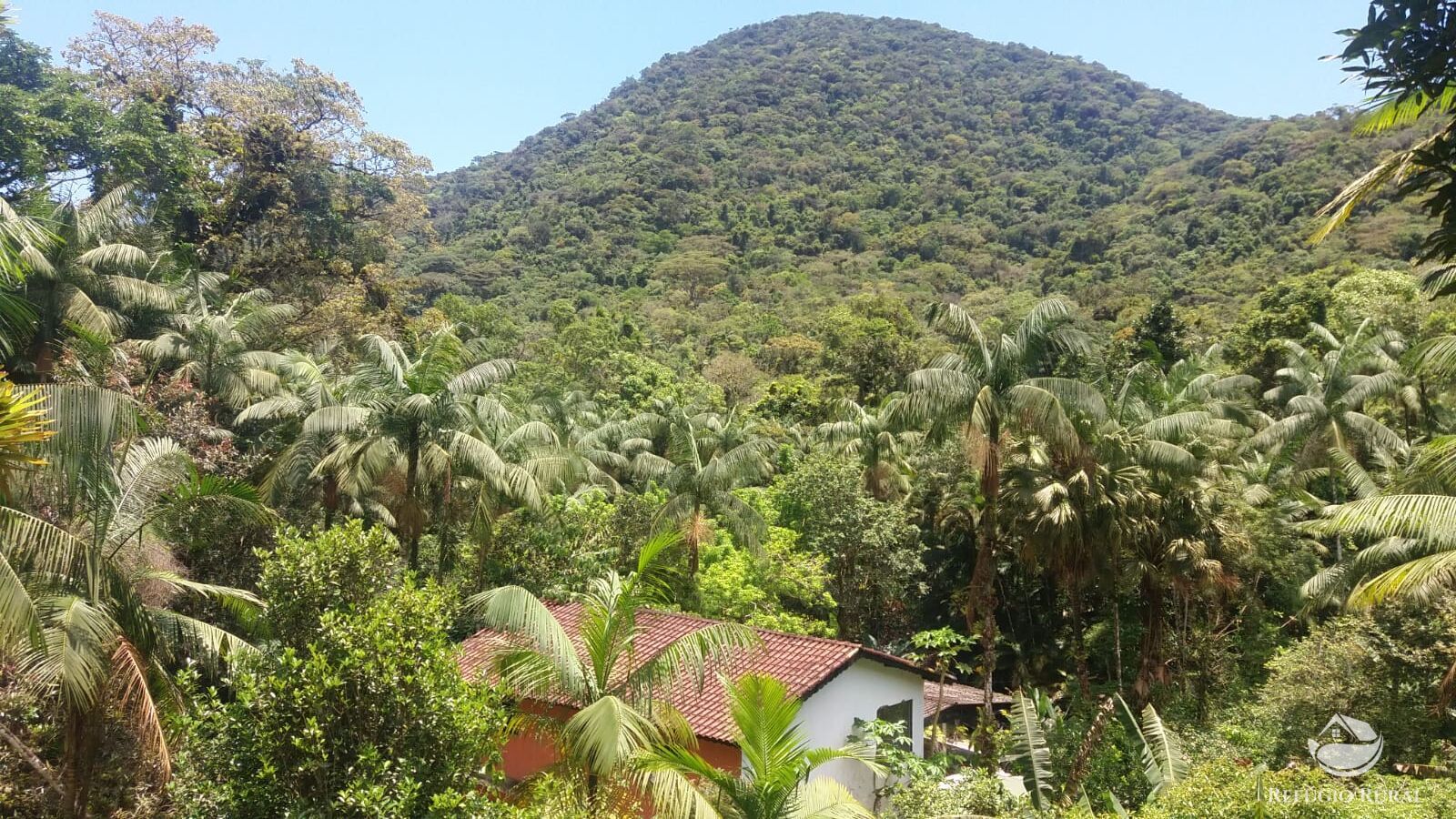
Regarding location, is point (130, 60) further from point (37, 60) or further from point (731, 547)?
point (731, 547)

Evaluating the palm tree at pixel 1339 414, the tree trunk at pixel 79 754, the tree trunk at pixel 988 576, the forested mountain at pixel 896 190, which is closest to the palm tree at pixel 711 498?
the tree trunk at pixel 988 576

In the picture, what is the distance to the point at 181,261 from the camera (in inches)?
985

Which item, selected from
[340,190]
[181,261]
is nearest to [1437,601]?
[181,261]

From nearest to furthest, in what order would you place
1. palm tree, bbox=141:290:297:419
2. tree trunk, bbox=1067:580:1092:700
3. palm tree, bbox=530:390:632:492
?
palm tree, bbox=141:290:297:419, tree trunk, bbox=1067:580:1092:700, palm tree, bbox=530:390:632:492

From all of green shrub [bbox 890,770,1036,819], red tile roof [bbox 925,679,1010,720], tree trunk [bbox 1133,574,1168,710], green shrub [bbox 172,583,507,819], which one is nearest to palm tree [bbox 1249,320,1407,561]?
tree trunk [bbox 1133,574,1168,710]

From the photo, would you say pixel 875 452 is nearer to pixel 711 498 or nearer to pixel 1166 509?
pixel 711 498

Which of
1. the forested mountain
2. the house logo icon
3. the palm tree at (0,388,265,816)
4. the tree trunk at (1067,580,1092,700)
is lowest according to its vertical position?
the tree trunk at (1067,580,1092,700)

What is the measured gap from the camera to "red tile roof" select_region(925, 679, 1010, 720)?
22.4 metres

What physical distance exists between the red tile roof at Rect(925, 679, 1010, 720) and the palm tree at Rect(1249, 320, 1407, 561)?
9.47 meters

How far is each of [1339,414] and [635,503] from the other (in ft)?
61.9

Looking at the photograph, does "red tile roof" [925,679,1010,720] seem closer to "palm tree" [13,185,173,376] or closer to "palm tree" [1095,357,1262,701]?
"palm tree" [1095,357,1262,701]

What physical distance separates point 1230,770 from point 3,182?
84.5 ft

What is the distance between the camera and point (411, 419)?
16.1m

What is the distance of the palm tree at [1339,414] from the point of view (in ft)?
78.7
